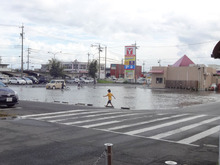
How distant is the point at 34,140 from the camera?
8.54 metres

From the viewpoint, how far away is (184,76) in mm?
54938

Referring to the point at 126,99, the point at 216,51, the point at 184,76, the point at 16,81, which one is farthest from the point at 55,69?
the point at 216,51

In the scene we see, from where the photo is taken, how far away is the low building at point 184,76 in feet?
174

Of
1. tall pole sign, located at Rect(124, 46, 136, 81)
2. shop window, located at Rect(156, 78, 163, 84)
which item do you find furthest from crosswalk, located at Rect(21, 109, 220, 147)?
tall pole sign, located at Rect(124, 46, 136, 81)

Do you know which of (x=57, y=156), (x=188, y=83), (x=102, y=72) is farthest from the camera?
(x=102, y=72)

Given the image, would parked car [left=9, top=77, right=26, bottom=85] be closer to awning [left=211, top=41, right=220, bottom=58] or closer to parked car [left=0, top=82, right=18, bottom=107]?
parked car [left=0, top=82, right=18, bottom=107]

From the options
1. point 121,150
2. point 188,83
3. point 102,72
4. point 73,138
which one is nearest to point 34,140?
point 73,138

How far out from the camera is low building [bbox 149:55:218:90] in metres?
53.2

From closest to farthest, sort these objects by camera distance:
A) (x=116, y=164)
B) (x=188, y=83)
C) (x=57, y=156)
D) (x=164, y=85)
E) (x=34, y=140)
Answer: (x=116, y=164), (x=57, y=156), (x=34, y=140), (x=188, y=83), (x=164, y=85)

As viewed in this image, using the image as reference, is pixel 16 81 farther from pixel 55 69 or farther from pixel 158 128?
pixel 158 128

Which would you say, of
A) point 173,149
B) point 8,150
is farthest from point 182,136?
point 8,150

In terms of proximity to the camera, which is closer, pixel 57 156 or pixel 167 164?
pixel 167 164

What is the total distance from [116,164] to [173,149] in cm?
220

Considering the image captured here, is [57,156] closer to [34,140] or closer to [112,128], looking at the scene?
[34,140]
